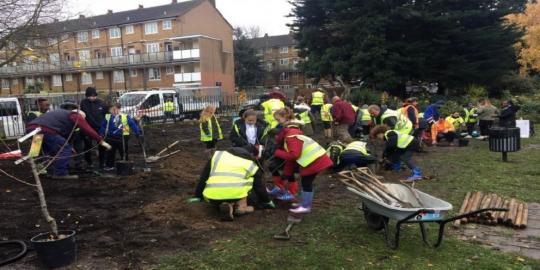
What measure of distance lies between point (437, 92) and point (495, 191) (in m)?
24.2

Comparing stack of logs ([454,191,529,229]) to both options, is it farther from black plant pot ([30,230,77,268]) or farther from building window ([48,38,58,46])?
building window ([48,38,58,46])

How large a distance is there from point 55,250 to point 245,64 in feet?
205

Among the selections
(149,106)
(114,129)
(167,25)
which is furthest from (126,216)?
(167,25)

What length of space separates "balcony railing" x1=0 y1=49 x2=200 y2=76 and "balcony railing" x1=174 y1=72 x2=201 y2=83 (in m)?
1.68

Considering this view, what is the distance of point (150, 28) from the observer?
181 ft

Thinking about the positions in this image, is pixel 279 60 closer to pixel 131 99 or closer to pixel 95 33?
pixel 95 33

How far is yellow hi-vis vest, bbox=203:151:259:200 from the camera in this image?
5785mm

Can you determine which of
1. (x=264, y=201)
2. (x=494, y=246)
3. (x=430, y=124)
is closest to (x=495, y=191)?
(x=494, y=246)

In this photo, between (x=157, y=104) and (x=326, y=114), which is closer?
(x=326, y=114)

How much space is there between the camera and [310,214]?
21.2ft

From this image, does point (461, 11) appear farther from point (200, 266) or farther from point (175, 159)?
point (200, 266)

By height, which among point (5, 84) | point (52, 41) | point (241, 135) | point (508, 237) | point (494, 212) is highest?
point (52, 41)

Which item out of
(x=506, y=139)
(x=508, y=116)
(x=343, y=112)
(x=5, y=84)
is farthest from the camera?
(x=5, y=84)

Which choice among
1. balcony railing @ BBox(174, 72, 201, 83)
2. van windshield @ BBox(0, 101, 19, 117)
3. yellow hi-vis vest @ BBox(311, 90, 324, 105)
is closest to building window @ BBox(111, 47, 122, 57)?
balcony railing @ BBox(174, 72, 201, 83)
